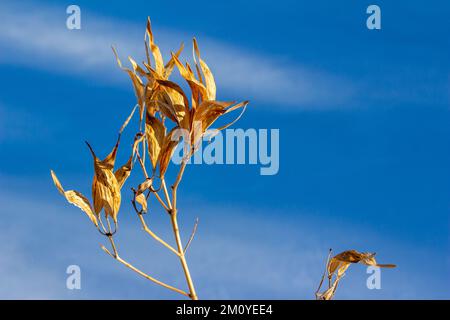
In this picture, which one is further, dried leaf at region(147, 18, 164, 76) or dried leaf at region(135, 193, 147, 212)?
dried leaf at region(147, 18, 164, 76)

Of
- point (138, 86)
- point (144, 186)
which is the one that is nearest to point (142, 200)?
point (144, 186)

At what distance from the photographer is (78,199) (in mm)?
1971

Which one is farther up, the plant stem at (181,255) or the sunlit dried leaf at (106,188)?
the sunlit dried leaf at (106,188)

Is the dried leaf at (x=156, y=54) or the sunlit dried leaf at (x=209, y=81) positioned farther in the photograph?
the dried leaf at (x=156, y=54)

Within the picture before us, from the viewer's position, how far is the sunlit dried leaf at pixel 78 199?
6.43 feet

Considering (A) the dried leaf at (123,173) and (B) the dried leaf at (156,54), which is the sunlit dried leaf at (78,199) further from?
(B) the dried leaf at (156,54)

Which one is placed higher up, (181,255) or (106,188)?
(106,188)

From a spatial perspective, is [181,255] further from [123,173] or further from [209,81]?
[209,81]

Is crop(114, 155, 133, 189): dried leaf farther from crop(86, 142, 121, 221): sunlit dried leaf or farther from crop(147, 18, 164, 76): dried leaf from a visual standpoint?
crop(147, 18, 164, 76): dried leaf

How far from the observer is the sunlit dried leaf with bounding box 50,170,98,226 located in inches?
77.2

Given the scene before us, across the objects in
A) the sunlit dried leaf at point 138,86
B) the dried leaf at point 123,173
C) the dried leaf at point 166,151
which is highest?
the sunlit dried leaf at point 138,86
